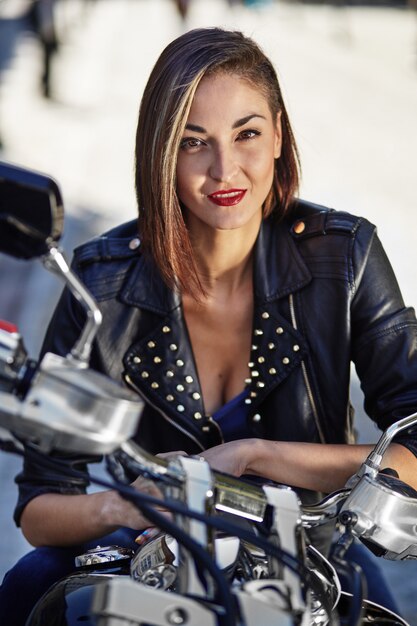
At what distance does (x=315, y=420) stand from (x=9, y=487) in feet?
5.32

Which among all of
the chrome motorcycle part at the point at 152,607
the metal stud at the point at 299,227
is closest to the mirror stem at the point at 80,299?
the chrome motorcycle part at the point at 152,607

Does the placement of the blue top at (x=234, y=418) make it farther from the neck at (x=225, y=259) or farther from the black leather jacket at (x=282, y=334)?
the neck at (x=225, y=259)

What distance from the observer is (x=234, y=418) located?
2127 millimetres

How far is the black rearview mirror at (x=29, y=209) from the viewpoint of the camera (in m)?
1.12

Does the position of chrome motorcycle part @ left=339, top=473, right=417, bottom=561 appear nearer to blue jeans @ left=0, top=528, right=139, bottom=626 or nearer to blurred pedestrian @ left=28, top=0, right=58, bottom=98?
blue jeans @ left=0, top=528, right=139, bottom=626

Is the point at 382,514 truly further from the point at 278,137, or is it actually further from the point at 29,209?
the point at 278,137

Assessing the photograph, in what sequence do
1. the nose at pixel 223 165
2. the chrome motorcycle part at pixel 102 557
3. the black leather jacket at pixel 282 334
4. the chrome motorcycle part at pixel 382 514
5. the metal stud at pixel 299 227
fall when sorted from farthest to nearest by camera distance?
the metal stud at pixel 299 227, the black leather jacket at pixel 282 334, the nose at pixel 223 165, the chrome motorcycle part at pixel 102 557, the chrome motorcycle part at pixel 382 514

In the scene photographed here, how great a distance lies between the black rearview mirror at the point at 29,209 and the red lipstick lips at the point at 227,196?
33.7 inches

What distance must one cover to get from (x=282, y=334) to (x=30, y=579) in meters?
0.69

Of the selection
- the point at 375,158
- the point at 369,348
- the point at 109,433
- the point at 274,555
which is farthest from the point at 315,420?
the point at 375,158

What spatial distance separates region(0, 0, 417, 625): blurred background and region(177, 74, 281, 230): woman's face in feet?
0.99

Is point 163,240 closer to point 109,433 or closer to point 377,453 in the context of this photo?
point 377,453

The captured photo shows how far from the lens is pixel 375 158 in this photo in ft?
27.4

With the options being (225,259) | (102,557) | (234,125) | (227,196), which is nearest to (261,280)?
(225,259)
